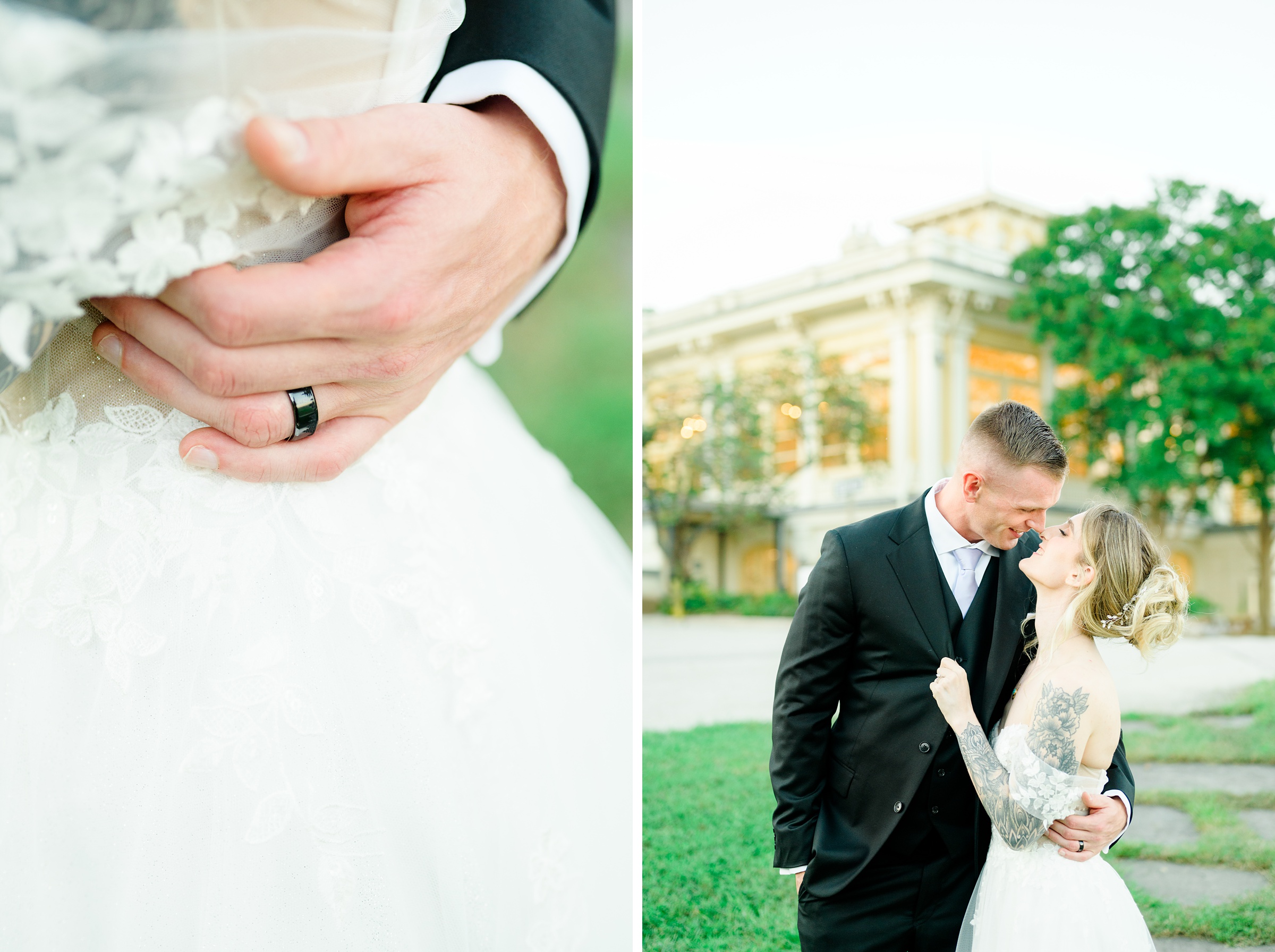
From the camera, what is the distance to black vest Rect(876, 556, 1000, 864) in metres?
1.49

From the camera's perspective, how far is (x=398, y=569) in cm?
77

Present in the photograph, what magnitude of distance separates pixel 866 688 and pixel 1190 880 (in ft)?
6.05

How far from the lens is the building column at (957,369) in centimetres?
1080

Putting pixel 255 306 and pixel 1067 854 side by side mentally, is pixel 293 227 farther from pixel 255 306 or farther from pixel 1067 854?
pixel 1067 854

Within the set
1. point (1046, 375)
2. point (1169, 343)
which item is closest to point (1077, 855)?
point (1169, 343)

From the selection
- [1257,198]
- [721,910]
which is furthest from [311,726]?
[1257,198]

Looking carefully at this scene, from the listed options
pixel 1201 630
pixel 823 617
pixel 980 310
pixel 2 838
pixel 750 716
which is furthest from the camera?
pixel 980 310

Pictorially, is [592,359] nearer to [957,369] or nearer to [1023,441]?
[1023,441]

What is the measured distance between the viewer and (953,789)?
4.92 ft

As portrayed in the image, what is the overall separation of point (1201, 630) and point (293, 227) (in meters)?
10.3

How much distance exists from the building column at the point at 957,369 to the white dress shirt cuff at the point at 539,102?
10.4m

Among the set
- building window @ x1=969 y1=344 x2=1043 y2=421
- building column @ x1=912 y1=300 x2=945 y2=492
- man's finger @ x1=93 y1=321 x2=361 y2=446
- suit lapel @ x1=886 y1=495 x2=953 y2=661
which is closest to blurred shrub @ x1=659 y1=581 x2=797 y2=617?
building column @ x1=912 y1=300 x2=945 y2=492

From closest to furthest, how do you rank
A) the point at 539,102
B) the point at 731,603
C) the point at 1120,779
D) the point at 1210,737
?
the point at 539,102, the point at 1120,779, the point at 1210,737, the point at 731,603

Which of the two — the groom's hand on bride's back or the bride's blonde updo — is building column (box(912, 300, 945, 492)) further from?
the groom's hand on bride's back
